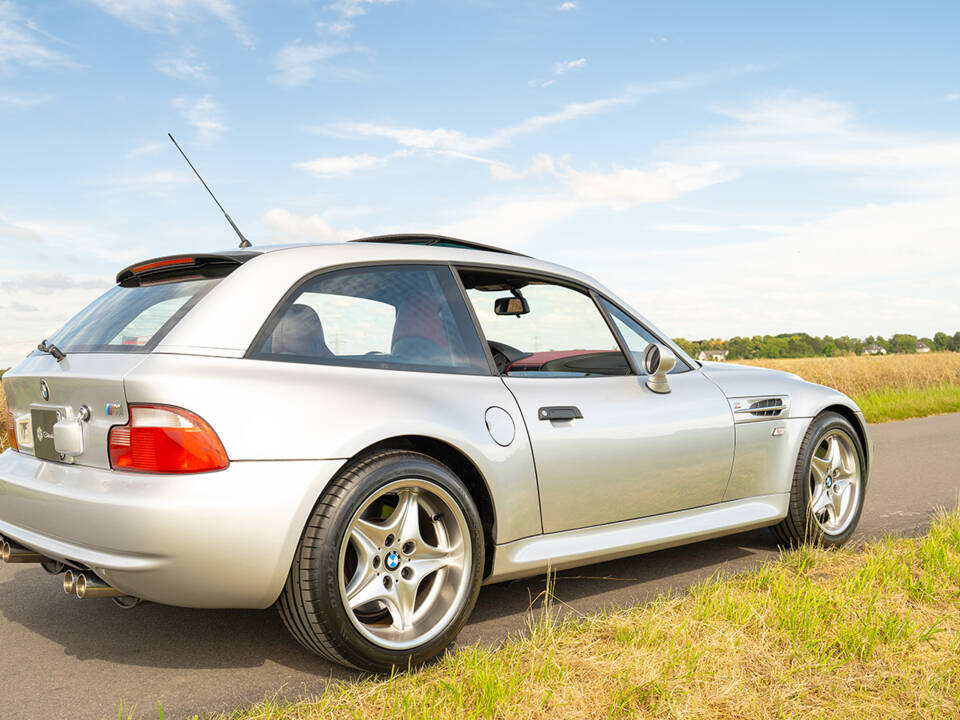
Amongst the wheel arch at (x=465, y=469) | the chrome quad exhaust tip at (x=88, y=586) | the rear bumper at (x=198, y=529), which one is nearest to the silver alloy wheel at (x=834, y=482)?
the wheel arch at (x=465, y=469)

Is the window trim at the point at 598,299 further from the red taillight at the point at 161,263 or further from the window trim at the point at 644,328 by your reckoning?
the red taillight at the point at 161,263

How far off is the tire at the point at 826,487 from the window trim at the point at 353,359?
7.38 feet

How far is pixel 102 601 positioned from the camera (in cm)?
420

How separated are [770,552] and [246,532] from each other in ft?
11.4

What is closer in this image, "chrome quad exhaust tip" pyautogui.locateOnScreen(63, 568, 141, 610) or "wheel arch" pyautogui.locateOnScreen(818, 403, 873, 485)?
"chrome quad exhaust tip" pyautogui.locateOnScreen(63, 568, 141, 610)

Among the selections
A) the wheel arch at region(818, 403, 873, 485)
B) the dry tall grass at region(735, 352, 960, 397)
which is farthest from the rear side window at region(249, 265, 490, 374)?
the dry tall grass at region(735, 352, 960, 397)

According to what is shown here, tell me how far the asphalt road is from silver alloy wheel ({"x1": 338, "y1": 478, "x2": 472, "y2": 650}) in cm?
28

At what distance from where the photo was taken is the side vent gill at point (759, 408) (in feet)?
15.1

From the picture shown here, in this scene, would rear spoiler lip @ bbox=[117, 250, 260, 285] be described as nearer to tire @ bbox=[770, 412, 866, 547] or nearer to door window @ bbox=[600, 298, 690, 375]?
door window @ bbox=[600, 298, 690, 375]

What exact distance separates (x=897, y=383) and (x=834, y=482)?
15.6 metres

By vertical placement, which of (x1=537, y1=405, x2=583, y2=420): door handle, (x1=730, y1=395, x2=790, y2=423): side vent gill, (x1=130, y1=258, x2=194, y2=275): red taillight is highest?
(x1=130, y1=258, x2=194, y2=275): red taillight

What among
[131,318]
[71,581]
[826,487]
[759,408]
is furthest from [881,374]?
[71,581]

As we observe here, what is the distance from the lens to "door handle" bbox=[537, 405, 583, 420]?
368cm

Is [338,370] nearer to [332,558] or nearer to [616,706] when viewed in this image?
[332,558]
